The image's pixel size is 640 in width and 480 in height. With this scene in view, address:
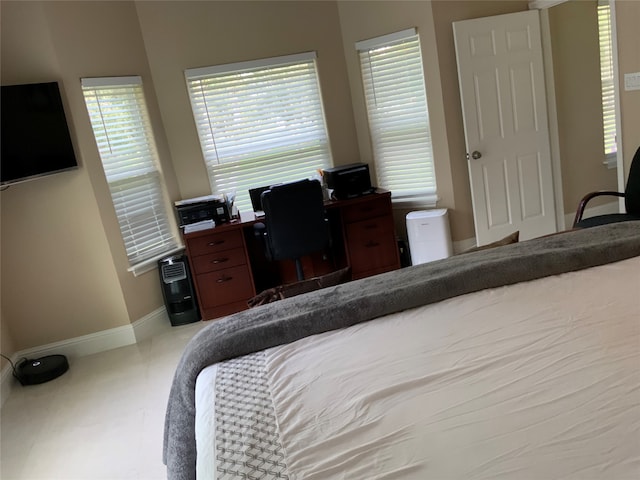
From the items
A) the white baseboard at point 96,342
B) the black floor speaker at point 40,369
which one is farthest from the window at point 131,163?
the black floor speaker at point 40,369

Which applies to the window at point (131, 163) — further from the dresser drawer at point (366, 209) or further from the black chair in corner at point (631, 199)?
the black chair in corner at point (631, 199)

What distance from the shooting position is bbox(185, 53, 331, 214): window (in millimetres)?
4227

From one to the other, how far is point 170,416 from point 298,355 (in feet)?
1.82

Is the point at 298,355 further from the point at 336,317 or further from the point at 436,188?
the point at 436,188

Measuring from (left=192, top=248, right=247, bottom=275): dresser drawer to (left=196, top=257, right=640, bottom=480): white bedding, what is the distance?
92.3 inches

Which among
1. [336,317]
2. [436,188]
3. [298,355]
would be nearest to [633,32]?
[436,188]

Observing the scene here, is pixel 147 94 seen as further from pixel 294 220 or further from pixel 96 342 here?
pixel 96 342

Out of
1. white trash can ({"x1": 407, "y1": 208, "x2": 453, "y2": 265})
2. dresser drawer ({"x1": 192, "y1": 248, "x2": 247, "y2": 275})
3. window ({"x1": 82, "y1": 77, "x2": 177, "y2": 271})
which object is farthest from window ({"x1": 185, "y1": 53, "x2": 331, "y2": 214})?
white trash can ({"x1": 407, "y1": 208, "x2": 453, "y2": 265})

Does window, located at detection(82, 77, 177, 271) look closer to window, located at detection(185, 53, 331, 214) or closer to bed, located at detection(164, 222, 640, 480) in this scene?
window, located at detection(185, 53, 331, 214)

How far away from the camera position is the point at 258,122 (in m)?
4.38

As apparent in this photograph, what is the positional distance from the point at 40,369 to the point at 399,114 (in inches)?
129

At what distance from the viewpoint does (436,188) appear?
14.2ft

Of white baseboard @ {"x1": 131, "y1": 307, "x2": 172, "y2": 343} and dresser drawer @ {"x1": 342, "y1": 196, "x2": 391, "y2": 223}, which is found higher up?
dresser drawer @ {"x1": 342, "y1": 196, "x2": 391, "y2": 223}

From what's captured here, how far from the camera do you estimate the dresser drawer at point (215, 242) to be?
3861 mm
